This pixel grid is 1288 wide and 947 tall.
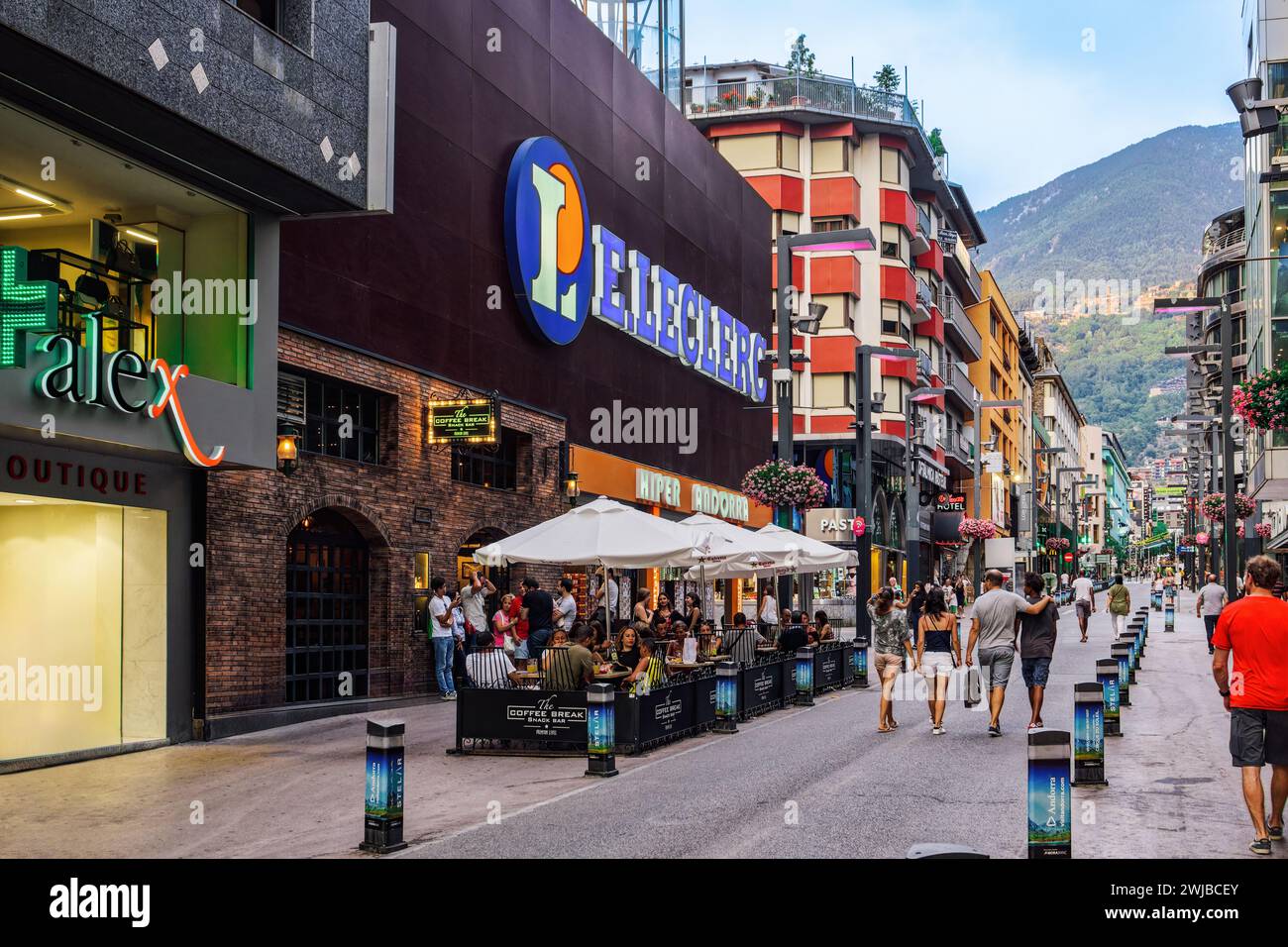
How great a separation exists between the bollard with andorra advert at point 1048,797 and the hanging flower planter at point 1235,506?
97.6 ft

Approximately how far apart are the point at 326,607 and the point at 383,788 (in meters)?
11.1

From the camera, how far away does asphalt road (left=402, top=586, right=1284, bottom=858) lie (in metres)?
10.0

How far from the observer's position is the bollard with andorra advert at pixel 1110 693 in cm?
1605

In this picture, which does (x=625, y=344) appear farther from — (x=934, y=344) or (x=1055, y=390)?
(x=1055, y=390)

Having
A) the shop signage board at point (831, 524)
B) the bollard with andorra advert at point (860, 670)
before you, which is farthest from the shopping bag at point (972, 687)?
the shop signage board at point (831, 524)

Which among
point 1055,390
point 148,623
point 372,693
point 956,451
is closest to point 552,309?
point 372,693

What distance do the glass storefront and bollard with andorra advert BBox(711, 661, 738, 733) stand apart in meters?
6.70

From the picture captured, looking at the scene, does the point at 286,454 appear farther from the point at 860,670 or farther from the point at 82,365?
the point at 860,670

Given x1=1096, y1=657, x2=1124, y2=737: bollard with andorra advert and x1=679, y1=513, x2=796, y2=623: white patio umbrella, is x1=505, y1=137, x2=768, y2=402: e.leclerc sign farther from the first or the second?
x1=1096, y1=657, x2=1124, y2=737: bollard with andorra advert

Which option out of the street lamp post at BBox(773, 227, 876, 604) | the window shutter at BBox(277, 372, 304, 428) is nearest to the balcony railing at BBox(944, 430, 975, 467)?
the street lamp post at BBox(773, 227, 876, 604)

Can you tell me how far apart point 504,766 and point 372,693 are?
7.35 metres

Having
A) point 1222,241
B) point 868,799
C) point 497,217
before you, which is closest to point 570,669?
point 868,799

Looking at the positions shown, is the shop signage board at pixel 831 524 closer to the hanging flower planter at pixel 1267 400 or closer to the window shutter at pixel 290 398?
the hanging flower planter at pixel 1267 400

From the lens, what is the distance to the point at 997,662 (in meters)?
16.2
